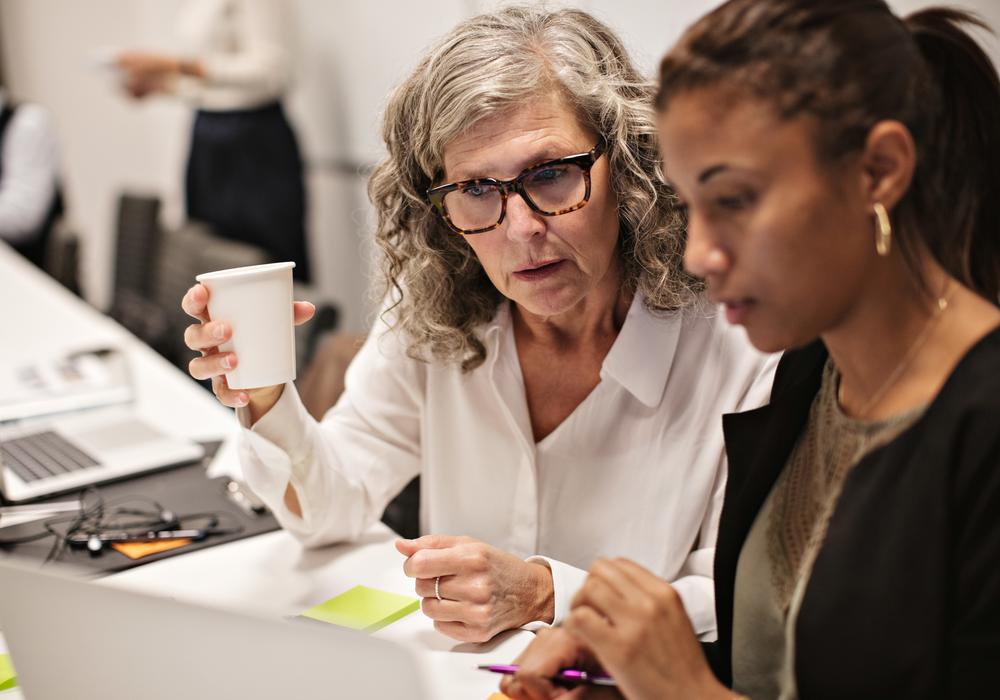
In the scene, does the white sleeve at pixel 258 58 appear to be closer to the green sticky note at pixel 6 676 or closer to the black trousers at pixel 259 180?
the black trousers at pixel 259 180

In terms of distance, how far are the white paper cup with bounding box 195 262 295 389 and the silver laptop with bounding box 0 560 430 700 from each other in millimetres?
426

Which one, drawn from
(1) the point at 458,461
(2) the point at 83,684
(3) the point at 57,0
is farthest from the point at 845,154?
(3) the point at 57,0

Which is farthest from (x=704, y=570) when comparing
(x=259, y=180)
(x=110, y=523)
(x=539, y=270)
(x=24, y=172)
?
(x=24, y=172)

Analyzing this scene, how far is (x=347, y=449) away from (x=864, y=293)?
3.11ft

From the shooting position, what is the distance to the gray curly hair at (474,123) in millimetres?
1276

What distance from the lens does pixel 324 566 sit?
4.74 ft

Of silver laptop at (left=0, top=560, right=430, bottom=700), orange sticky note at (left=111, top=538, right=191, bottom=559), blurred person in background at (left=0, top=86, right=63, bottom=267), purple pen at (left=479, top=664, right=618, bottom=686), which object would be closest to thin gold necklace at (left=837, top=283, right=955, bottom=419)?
purple pen at (left=479, top=664, right=618, bottom=686)

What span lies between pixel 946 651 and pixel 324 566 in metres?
0.91

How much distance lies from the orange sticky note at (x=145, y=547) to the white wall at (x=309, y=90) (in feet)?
1.65

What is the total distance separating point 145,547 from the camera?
1492 millimetres

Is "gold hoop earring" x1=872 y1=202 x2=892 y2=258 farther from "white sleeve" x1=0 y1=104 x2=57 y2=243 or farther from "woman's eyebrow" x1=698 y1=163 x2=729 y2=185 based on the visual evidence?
"white sleeve" x1=0 y1=104 x2=57 y2=243

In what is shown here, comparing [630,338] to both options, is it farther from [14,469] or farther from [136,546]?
[14,469]

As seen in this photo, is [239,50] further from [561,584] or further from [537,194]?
[561,584]

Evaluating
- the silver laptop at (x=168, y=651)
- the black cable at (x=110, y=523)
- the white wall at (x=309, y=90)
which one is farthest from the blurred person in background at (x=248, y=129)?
the silver laptop at (x=168, y=651)
